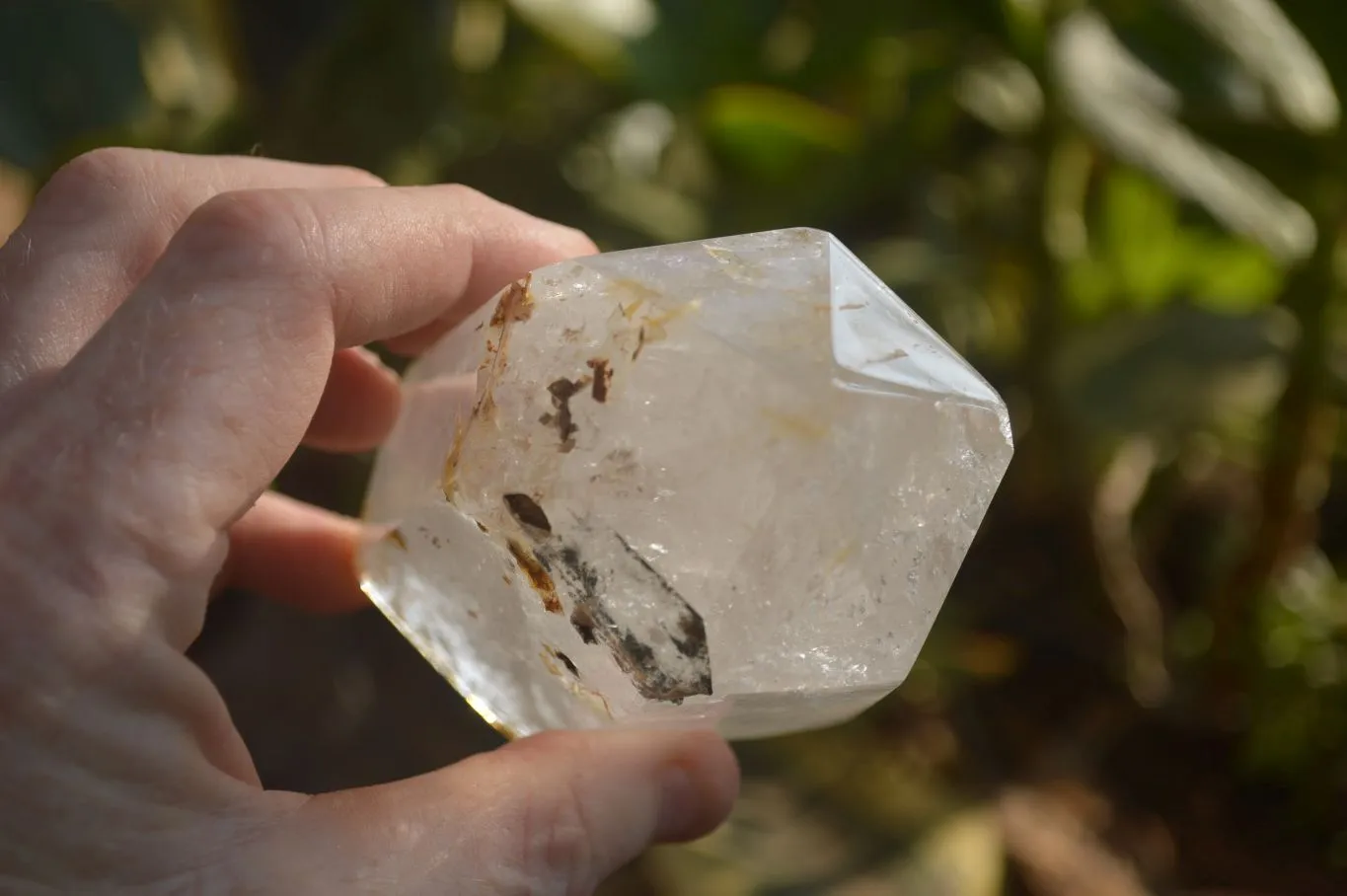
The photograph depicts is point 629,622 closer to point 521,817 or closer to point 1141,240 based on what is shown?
point 521,817

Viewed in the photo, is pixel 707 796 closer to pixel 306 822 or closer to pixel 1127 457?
pixel 306 822

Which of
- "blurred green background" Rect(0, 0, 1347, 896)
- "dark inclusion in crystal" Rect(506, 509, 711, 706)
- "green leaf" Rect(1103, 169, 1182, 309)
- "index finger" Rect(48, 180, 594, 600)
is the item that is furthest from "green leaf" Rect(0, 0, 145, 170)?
"green leaf" Rect(1103, 169, 1182, 309)

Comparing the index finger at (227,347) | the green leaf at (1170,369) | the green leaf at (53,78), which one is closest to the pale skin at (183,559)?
the index finger at (227,347)

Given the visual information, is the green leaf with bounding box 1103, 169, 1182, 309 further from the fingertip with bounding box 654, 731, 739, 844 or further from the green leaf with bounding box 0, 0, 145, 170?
the green leaf with bounding box 0, 0, 145, 170

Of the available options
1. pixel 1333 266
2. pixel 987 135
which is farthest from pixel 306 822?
pixel 987 135

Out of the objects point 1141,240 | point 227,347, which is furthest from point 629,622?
point 1141,240

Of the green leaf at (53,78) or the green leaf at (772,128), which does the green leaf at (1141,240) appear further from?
the green leaf at (53,78)
